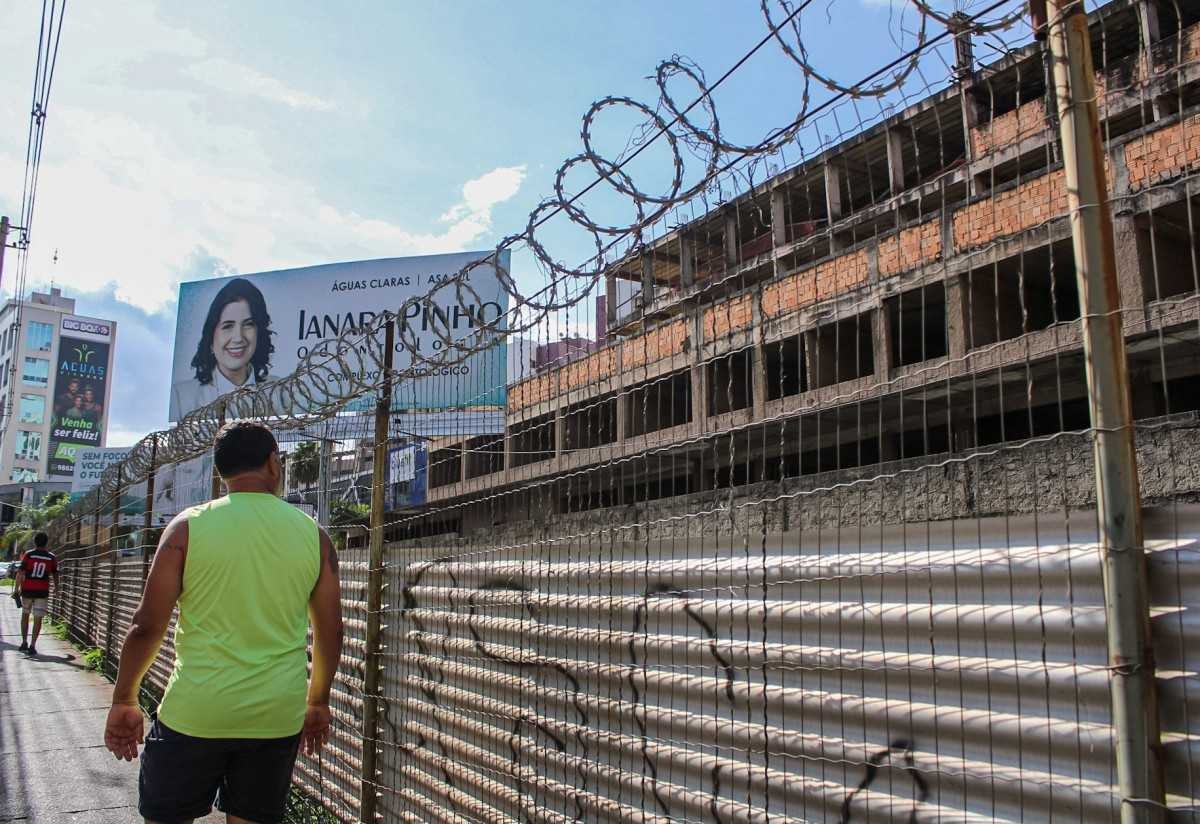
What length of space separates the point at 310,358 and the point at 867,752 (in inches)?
158

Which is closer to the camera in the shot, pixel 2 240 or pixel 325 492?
pixel 325 492

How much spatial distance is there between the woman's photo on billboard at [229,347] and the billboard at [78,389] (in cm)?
6271

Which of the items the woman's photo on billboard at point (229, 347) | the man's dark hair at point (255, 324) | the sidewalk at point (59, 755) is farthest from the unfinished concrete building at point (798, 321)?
the woman's photo on billboard at point (229, 347)

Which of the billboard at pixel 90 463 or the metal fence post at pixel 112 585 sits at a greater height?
the billboard at pixel 90 463

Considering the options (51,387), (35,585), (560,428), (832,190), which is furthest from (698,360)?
(51,387)

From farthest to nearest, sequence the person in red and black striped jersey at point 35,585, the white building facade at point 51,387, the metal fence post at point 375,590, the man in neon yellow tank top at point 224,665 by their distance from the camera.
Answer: the white building facade at point 51,387, the person in red and black striped jersey at point 35,585, the metal fence post at point 375,590, the man in neon yellow tank top at point 224,665

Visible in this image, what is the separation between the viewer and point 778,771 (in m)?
2.19

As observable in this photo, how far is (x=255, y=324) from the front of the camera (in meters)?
33.1

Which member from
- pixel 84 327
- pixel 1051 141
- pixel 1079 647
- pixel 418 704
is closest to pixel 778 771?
pixel 1079 647

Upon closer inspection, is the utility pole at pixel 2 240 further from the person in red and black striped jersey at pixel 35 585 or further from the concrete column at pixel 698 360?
the concrete column at pixel 698 360

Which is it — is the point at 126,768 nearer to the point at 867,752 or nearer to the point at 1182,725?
the point at 867,752

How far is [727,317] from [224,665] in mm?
1857

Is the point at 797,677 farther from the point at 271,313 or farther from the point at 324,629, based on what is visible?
the point at 271,313

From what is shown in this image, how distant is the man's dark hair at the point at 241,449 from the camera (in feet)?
10.2
